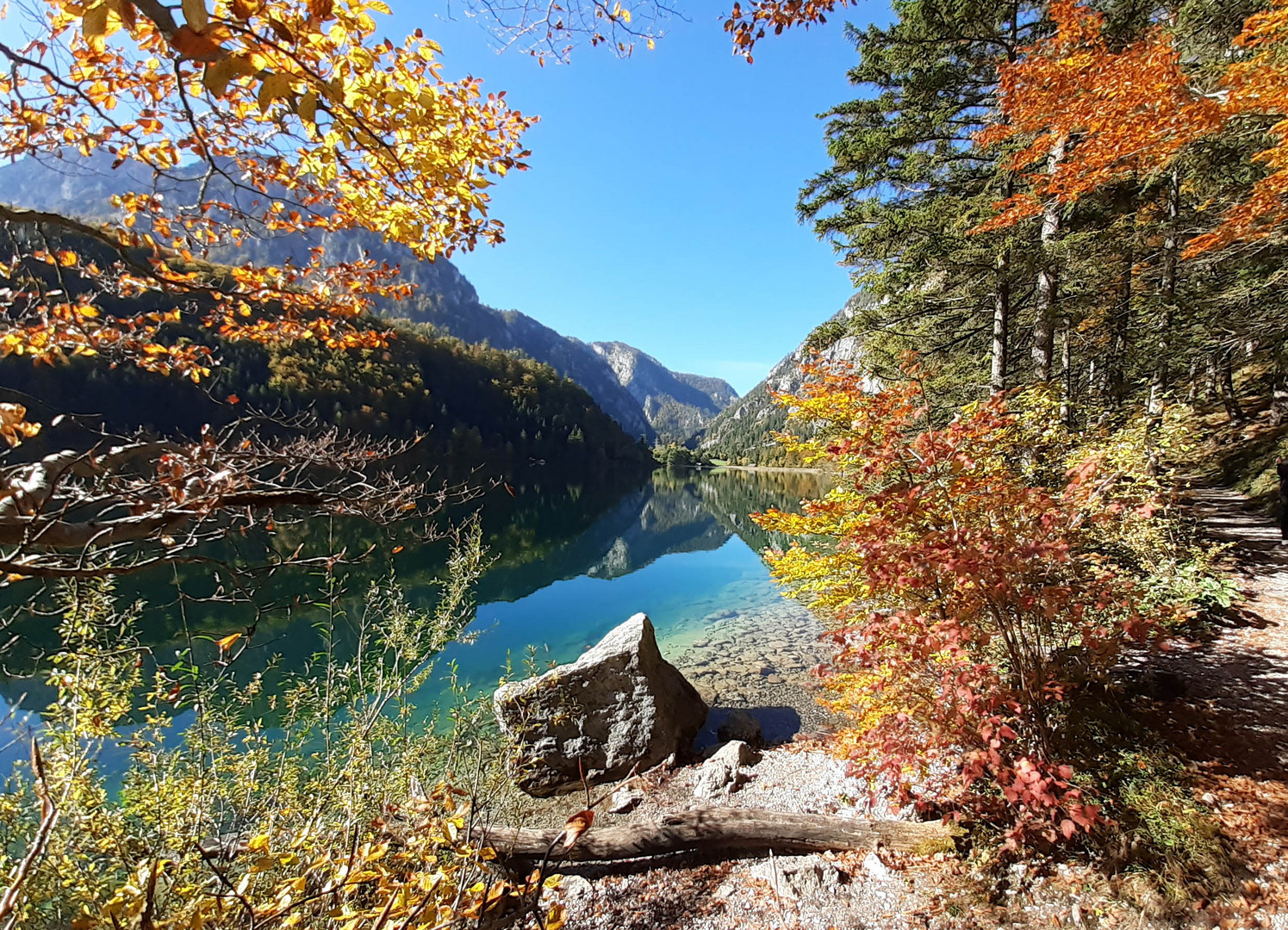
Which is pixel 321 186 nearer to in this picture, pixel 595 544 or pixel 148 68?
pixel 148 68

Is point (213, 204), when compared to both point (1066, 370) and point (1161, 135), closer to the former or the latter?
point (1161, 135)

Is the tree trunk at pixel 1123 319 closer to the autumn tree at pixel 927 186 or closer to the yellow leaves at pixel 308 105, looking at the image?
the autumn tree at pixel 927 186

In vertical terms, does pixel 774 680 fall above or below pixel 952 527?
below

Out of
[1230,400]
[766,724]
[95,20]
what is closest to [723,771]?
[766,724]

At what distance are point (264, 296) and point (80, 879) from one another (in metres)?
3.09

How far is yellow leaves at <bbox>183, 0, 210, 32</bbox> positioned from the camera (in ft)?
3.66

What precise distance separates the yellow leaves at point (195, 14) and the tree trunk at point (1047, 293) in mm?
8632

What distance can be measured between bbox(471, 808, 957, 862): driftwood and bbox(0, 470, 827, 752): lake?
1.85 meters

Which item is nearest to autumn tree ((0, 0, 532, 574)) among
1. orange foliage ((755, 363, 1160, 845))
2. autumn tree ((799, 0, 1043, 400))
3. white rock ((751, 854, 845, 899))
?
orange foliage ((755, 363, 1160, 845))

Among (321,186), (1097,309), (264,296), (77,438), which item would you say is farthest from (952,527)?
(77,438)

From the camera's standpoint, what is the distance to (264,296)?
10.8ft

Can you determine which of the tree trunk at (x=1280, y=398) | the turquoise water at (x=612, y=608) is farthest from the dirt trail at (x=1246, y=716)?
the tree trunk at (x=1280, y=398)

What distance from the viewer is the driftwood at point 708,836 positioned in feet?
13.2

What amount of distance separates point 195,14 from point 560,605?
15474 millimetres
